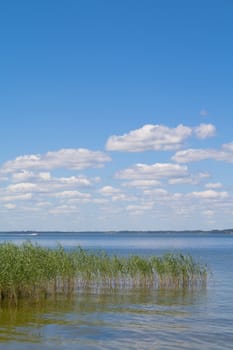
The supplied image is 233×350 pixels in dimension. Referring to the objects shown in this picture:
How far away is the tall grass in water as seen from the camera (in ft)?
86.7

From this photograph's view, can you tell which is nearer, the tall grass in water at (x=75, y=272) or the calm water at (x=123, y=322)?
the calm water at (x=123, y=322)

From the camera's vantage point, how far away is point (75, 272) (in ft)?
104

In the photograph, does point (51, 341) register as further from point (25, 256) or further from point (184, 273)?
point (184, 273)

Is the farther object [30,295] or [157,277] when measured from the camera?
[157,277]

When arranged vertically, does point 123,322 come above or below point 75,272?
below

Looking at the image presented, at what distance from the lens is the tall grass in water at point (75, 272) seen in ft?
86.7

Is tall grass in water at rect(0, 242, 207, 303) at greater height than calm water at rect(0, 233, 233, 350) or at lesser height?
greater

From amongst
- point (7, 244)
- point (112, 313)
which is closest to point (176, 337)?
point (112, 313)

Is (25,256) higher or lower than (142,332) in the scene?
higher

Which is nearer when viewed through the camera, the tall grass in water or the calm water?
the calm water

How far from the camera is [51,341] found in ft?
64.4

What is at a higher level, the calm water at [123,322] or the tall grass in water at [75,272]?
the tall grass in water at [75,272]

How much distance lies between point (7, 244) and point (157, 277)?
36.5ft

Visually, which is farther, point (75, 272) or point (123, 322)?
point (75, 272)
